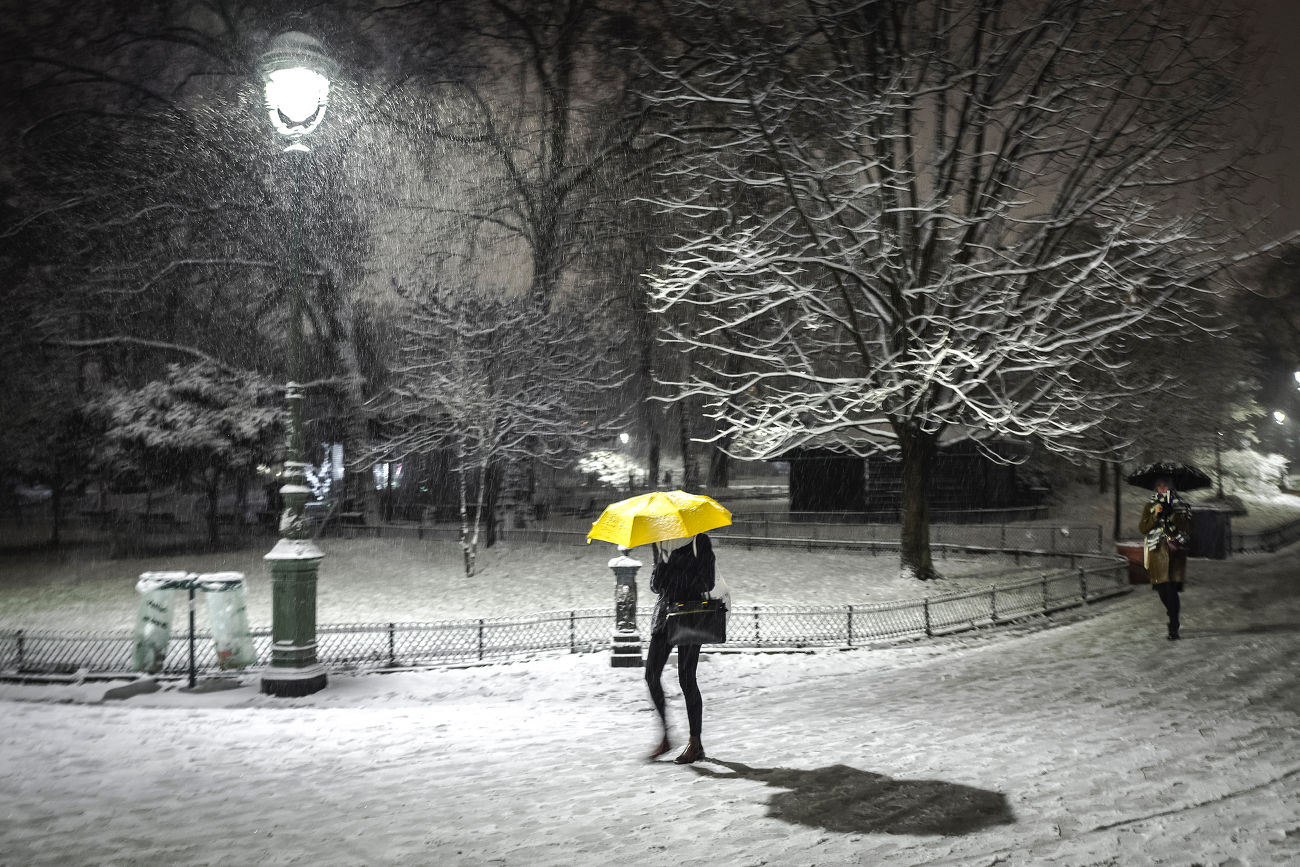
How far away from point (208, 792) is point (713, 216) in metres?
23.9

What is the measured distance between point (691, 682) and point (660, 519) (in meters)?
1.28

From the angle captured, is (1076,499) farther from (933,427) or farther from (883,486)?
(933,427)

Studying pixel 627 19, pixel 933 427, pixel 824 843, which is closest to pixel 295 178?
pixel 824 843

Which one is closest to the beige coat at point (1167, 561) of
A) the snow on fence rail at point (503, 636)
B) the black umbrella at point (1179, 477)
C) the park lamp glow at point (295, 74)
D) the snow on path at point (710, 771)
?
the snow on path at point (710, 771)

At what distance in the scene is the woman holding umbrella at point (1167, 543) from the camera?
1187 cm

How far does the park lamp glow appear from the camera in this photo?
30.8 feet

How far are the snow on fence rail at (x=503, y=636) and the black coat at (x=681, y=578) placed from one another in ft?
22.3

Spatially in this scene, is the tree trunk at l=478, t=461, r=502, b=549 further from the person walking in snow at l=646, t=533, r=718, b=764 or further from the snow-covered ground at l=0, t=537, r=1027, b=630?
the person walking in snow at l=646, t=533, r=718, b=764

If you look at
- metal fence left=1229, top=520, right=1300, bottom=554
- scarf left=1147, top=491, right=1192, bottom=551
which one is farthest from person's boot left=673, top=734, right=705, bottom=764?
metal fence left=1229, top=520, right=1300, bottom=554

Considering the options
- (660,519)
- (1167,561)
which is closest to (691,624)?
(660,519)

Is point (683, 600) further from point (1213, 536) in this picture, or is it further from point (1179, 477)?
point (1213, 536)

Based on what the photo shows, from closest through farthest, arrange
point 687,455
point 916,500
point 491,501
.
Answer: point 916,500 < point 491,501 < point 687,455

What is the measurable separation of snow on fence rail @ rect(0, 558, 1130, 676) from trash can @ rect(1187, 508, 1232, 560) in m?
8.87

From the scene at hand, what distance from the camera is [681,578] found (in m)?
6.84
